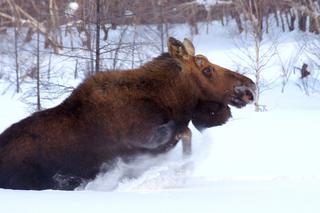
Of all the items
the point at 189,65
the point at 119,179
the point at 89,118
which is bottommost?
the point at 119,179

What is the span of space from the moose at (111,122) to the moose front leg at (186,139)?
0.05 ft

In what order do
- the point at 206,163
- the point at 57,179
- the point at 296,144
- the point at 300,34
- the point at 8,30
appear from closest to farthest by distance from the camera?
1. the point at 57,179
2. the point at 206,163
3. the point at 296,144
4. the point at 300,34
5. the point at 8,30

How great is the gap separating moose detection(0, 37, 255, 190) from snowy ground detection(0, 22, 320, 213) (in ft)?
0.70

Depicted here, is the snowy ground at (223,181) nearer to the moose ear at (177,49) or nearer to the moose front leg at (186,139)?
the moose front leg at (186,139)

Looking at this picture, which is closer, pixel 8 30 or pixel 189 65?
pixel 189 65

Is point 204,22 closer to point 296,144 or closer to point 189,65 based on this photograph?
point 296,144

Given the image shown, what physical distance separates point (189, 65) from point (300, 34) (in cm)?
3447

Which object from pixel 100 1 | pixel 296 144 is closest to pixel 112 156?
pixel 296 144

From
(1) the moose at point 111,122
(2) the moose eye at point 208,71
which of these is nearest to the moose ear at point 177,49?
(1) the moose at point 111,122

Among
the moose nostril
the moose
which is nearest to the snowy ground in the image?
the moose

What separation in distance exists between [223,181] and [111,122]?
1.23 metres

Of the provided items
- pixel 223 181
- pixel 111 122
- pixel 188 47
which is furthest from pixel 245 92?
pixel 111 122

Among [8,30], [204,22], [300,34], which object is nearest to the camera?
[300,34]

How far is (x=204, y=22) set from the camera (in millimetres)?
46906
